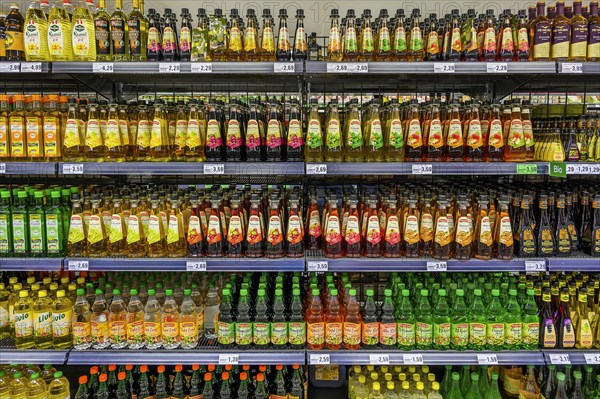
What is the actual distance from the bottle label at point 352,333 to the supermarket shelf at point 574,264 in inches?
39.9

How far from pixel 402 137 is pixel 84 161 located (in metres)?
1.65

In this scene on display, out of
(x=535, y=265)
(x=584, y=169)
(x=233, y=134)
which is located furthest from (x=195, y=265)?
(x=584, y=169)

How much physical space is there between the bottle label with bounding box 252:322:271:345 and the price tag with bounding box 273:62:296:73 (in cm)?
127

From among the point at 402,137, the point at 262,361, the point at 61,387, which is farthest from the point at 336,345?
the point at 61,387

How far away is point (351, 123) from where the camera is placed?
7.09 feet

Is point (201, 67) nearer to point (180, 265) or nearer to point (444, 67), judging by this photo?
point (180, 265)

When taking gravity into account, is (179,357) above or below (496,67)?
below

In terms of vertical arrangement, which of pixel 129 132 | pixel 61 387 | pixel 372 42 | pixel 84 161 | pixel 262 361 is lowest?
pixel 61 387

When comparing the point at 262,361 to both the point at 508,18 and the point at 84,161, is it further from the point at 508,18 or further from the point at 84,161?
the point at 508,18

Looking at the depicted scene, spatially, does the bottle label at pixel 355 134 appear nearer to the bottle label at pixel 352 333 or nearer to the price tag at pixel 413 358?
the bottle label at pixel 352 333

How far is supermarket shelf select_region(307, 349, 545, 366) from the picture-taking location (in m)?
2.06

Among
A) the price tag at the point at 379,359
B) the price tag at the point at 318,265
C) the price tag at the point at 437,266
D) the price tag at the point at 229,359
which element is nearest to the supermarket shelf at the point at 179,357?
the price tag at the point at 229,359

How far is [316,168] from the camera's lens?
2006 millimetres

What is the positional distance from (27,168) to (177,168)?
0.75m
